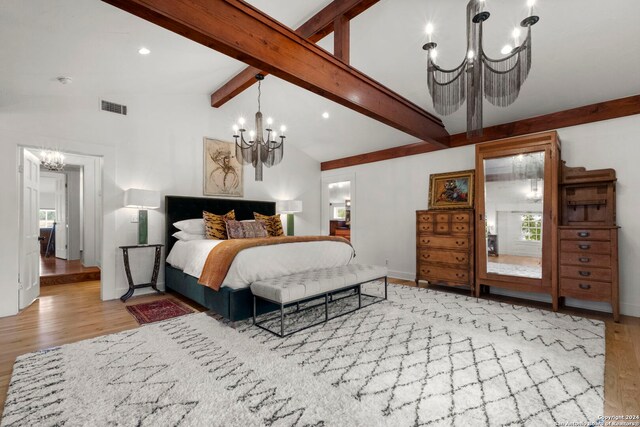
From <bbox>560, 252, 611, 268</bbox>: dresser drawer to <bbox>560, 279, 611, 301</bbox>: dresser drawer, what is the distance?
A: 0.65ft

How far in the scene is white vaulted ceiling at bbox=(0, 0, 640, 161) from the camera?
2.55 metres

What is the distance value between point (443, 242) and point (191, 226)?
3876mm

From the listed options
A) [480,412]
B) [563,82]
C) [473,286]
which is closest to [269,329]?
[480,412]

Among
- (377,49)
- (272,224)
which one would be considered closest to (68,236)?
(272,224)

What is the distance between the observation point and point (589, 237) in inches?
132

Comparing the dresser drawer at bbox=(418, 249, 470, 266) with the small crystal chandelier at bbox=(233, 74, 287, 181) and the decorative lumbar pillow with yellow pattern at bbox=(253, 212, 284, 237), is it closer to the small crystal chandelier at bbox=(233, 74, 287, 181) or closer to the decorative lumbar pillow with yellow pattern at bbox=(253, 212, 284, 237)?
the decorative lumbar pillow with yellow pattern at bbox=(253, 212, 284, 237)

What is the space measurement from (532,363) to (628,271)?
2.38m

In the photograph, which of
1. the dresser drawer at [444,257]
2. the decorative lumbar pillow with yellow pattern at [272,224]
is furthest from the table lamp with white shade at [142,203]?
the dresser drawer at [444,257]

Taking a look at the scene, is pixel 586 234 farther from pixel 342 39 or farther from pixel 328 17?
pixel 328 17

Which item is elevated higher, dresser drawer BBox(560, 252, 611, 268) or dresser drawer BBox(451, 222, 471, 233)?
dresser drawer BBox(451, 222, 471, 233)

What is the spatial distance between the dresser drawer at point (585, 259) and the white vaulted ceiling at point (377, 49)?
1882 mm

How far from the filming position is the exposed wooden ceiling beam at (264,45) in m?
1.78

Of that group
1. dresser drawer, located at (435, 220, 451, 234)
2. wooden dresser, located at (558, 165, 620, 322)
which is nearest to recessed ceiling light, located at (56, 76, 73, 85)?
dresser drawer, located at (435, 220, 451, 234)

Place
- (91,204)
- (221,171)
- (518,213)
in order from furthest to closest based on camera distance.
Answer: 1. (91,204)
2. (221,171)
3. (518,213)
